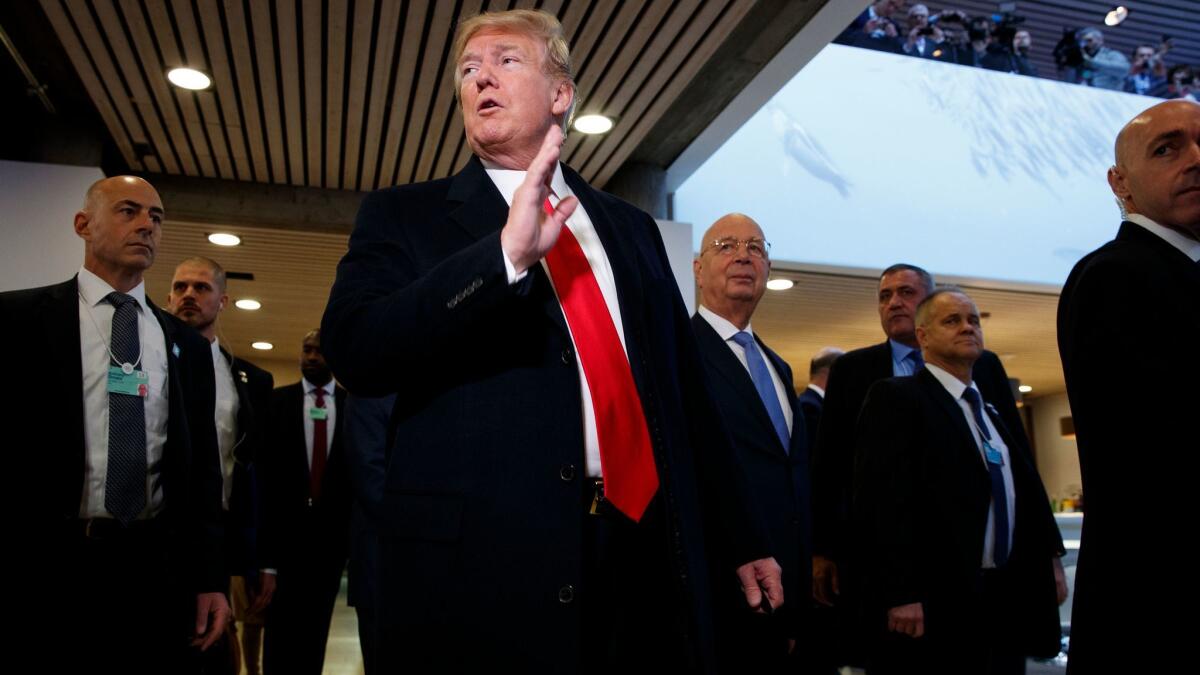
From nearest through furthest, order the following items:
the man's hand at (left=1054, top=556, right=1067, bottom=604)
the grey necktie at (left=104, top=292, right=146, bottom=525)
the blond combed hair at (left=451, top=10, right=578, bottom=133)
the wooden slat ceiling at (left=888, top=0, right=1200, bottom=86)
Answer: the blond combed hair at (left=451, top=10, right=578, bottom=133) < the grey necktie at (left=104, top=292, right=146, bottom=525) < the man's hand at (left=1054, top=556, right=1067, bottom=604) < the wooden slat ceiling at (left=888, top=0, right=1200, bottom=86)

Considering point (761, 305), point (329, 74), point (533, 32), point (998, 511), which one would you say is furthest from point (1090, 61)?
point (533, 32)

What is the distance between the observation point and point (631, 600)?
136 centimetres

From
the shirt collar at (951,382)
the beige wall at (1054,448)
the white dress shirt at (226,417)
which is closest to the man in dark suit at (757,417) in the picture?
the shirt collar at (951,382)

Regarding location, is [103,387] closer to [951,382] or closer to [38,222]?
[951,382]

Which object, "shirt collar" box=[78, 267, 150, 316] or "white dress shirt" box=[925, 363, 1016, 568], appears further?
"white dress shirt" box=[925, 363, 1016, 568]

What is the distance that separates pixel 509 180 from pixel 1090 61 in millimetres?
10620

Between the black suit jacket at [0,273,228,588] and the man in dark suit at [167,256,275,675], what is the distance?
958mm

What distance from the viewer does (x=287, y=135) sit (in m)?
6.21

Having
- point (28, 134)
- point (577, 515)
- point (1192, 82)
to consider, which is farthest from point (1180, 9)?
point (577, 515)

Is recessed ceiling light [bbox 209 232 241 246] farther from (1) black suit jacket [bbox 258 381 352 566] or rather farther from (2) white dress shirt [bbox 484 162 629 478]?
(2) white dress shirt [bbox 484 162 629 478]

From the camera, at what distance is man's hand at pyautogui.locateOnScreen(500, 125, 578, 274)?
4.06 feet

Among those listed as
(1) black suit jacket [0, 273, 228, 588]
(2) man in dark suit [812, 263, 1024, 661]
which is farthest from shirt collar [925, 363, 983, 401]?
(1) black suit jacket [0, 273, 228, 588]

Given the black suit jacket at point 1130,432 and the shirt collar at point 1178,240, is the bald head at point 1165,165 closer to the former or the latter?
the shirt collar at point 1178,240

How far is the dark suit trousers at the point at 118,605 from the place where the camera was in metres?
2.31
